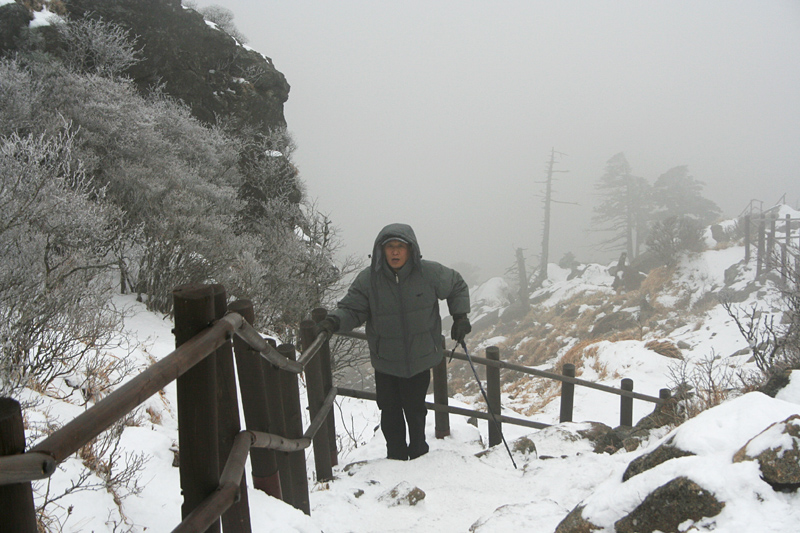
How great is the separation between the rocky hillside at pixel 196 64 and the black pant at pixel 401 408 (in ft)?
56.7

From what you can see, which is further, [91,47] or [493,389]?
[91,47]

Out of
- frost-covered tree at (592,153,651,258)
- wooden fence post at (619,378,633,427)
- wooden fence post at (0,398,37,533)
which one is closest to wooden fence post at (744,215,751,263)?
wooden fence post at (619,378,633,427)

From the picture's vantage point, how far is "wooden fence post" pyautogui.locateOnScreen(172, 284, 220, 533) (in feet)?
4.66

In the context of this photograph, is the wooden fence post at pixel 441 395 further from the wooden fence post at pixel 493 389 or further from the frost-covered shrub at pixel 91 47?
the frost-covered shrub at pixel 91 47

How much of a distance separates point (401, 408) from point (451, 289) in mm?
1109

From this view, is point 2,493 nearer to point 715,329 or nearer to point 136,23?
point 715,329

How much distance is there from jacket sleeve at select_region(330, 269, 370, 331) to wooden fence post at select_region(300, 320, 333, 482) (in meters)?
0.32

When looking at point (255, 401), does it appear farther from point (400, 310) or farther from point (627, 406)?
point (627, 406)

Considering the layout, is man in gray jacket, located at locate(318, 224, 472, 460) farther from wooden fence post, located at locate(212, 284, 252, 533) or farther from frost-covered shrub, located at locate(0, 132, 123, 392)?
frost-covered shrub, located at locate(0, 132, 123, 392)

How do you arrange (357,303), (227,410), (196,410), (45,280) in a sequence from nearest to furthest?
1. (196,410)
2. (227,410)
3. (357,303)
4. (45,280)

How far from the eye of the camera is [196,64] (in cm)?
1881

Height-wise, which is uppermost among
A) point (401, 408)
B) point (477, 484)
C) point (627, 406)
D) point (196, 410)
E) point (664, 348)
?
point (196, 410)

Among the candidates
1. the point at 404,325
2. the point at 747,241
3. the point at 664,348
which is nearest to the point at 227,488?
the point at 404,325

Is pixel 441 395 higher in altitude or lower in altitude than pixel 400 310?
lower
